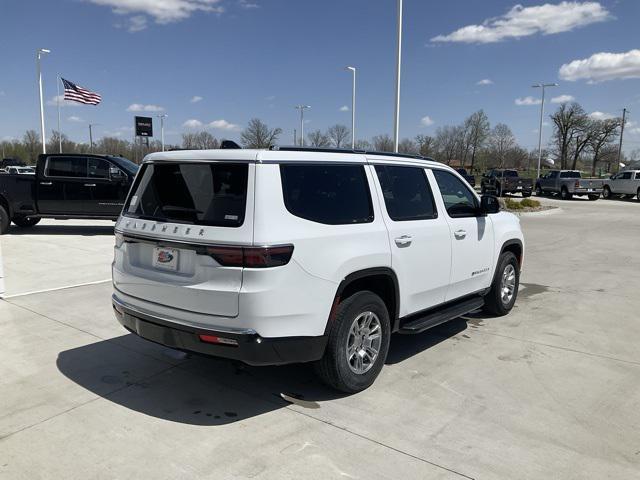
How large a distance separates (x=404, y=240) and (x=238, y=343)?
1.70 metres

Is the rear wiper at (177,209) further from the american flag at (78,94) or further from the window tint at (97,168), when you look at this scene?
the american flag at (78,94)

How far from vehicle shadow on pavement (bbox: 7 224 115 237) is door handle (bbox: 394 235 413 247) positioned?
10690mm

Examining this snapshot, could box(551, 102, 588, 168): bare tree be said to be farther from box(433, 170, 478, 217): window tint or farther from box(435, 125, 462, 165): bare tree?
box(433, 170, 478, 217): window tint

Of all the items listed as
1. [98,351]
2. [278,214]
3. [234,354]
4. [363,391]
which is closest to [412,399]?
[363,391]

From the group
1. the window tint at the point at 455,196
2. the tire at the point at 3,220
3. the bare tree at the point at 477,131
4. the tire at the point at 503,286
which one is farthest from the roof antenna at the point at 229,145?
the bare tree at the point at 477,131

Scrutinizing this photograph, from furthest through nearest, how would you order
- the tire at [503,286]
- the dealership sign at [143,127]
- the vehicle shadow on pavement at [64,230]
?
the dealership sign at [143,127]
the vehicle shadow on pavement at [64,230]
the tire at [503,286]

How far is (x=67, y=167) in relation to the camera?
12.7 m

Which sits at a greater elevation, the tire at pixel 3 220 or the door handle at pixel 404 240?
the door handle at pixel 404 240

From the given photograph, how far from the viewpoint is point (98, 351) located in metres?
4.95

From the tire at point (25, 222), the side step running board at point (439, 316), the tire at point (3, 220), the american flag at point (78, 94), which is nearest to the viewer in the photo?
the side step running board at point (439, 316)

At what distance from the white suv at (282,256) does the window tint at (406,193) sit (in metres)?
0.01

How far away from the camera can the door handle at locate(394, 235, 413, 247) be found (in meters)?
4.22

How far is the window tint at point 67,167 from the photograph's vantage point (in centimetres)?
1259

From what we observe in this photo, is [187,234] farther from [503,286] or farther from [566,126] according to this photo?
[566,126]
